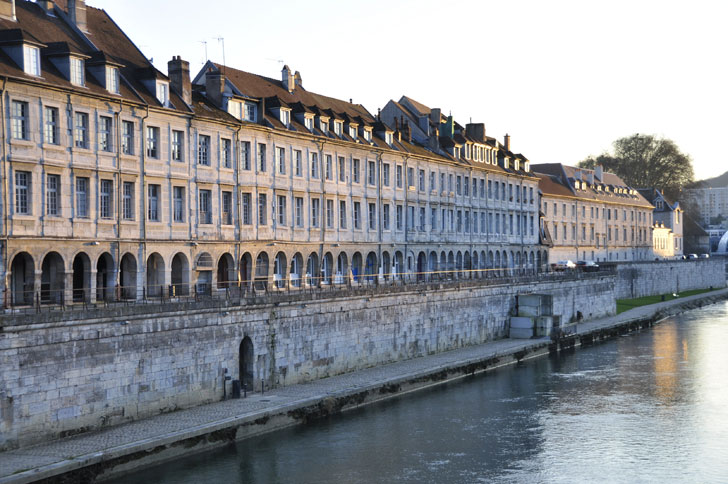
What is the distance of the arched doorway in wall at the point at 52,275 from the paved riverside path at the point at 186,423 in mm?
6542

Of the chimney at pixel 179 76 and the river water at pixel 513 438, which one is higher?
the chimney at pixel 179 76

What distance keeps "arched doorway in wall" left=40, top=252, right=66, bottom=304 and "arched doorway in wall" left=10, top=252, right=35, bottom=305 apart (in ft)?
1.83

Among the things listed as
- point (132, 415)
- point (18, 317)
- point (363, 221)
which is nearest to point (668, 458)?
point (132, 415)

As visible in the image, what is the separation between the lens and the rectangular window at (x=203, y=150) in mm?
38062

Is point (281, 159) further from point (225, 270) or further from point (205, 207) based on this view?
point (225, 270)

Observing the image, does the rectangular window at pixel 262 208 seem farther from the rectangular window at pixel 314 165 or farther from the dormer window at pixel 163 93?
Result: the dormer window at pixel 163 93

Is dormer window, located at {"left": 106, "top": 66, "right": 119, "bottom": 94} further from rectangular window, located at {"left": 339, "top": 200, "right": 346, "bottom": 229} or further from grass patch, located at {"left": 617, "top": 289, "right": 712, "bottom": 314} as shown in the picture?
grass patch, located at {"left": 617, "top": 289, "right": 712, "bottom": 314}

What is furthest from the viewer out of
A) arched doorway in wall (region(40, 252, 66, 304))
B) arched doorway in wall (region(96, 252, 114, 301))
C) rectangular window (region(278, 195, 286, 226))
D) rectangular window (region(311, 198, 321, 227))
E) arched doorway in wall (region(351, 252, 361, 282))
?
arched doorway in wall (region(351, 252, 361, 282))

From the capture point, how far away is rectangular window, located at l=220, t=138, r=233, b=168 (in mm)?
39506

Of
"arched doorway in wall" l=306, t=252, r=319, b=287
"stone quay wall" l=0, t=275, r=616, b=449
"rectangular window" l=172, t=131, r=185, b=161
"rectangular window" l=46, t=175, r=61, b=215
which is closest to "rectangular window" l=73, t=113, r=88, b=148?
"rectangular window" l=46, t=175, r=61, b=215

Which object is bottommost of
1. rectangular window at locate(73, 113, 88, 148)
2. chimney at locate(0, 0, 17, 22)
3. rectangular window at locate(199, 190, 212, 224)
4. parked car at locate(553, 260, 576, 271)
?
parked car at locate(553, 260, 576, 271)

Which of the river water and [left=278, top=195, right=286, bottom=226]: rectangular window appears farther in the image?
[left=278, top=195, right=286, bottom=226]: rectangular window

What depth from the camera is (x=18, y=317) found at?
23641mm

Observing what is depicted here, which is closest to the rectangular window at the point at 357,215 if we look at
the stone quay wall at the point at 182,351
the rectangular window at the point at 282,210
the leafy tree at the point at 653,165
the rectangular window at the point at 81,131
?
the stone quay wall at the point at 182,351
